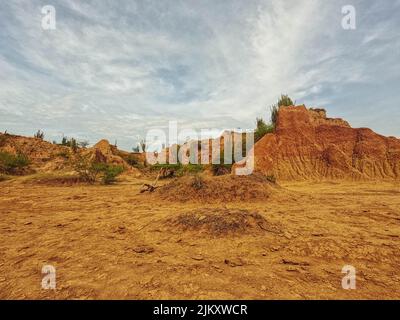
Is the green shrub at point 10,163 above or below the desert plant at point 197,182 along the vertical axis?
above

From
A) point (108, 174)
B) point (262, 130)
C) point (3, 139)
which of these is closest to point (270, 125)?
point (262, 130)

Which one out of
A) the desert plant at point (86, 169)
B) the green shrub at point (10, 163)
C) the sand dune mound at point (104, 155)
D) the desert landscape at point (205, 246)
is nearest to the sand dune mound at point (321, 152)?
the desert landscape at point (205, 246)

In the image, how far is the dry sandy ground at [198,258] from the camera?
111 inches

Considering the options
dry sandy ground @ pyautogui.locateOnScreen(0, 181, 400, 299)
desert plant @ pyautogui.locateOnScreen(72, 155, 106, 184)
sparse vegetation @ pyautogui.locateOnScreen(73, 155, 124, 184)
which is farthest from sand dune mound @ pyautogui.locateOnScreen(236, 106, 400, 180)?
dry sandy ground @ pyautogui.locateOnScreen(0, 181, 400, 299)

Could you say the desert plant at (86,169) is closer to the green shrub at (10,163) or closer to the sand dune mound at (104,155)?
the sand dune mound at (104,155)

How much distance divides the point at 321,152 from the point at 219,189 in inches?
558

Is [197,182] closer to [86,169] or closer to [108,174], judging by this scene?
[108,174]

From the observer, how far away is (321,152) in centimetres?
1997

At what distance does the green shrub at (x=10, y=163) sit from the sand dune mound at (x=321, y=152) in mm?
18991

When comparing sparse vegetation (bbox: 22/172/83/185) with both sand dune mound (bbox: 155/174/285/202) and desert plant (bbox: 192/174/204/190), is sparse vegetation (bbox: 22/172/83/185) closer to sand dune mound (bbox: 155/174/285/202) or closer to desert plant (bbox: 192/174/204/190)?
sand dune mound (bbox: 155/174/285/202)

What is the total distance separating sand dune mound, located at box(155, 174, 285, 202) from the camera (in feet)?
30.1

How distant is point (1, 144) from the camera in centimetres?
2517

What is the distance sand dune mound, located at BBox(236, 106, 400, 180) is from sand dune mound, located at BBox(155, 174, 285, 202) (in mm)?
9160
